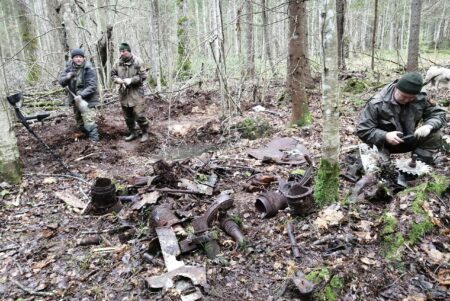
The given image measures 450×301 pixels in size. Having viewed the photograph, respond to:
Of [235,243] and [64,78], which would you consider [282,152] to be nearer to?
[235,243]

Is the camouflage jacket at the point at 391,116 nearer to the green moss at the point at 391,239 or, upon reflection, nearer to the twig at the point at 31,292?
the green moss at the point at 391,239

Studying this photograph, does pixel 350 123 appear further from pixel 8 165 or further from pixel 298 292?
pixel 8 165

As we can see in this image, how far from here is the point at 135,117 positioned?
8211 millimetres

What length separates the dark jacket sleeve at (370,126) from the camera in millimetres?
4570

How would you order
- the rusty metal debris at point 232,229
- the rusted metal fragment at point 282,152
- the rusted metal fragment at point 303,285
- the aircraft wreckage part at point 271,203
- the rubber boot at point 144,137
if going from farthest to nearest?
the rubber boot at point 144,137 < the rusted metal fragment at point 282,152 < the aircraft wreckage part at point 271,203 < the rusty metal debris at point 232,229 < the rusted metal fragment at point 303,285

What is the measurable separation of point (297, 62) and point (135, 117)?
12.6 ft

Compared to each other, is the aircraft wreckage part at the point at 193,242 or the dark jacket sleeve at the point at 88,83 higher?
the dark jacket sleeve at the point at 88,83

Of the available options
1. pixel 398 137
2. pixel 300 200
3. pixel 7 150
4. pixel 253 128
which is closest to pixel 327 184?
pixel 300 200

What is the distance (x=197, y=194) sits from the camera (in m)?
4.75

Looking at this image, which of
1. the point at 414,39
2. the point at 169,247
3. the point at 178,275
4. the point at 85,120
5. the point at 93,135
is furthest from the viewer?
the point at 414,39

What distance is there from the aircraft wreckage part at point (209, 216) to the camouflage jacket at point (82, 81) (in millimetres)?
4898

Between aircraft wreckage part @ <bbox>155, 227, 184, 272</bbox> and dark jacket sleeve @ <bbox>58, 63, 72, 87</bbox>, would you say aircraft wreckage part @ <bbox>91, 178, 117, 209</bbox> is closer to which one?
aircraft wreckage part @ <bbox>155, 227, 184, 272</bbox>

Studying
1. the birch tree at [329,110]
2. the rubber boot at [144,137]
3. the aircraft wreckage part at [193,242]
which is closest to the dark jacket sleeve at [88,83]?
the rubber boot at [144,137]

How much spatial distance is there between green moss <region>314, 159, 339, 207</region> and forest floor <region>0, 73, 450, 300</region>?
0.14m
